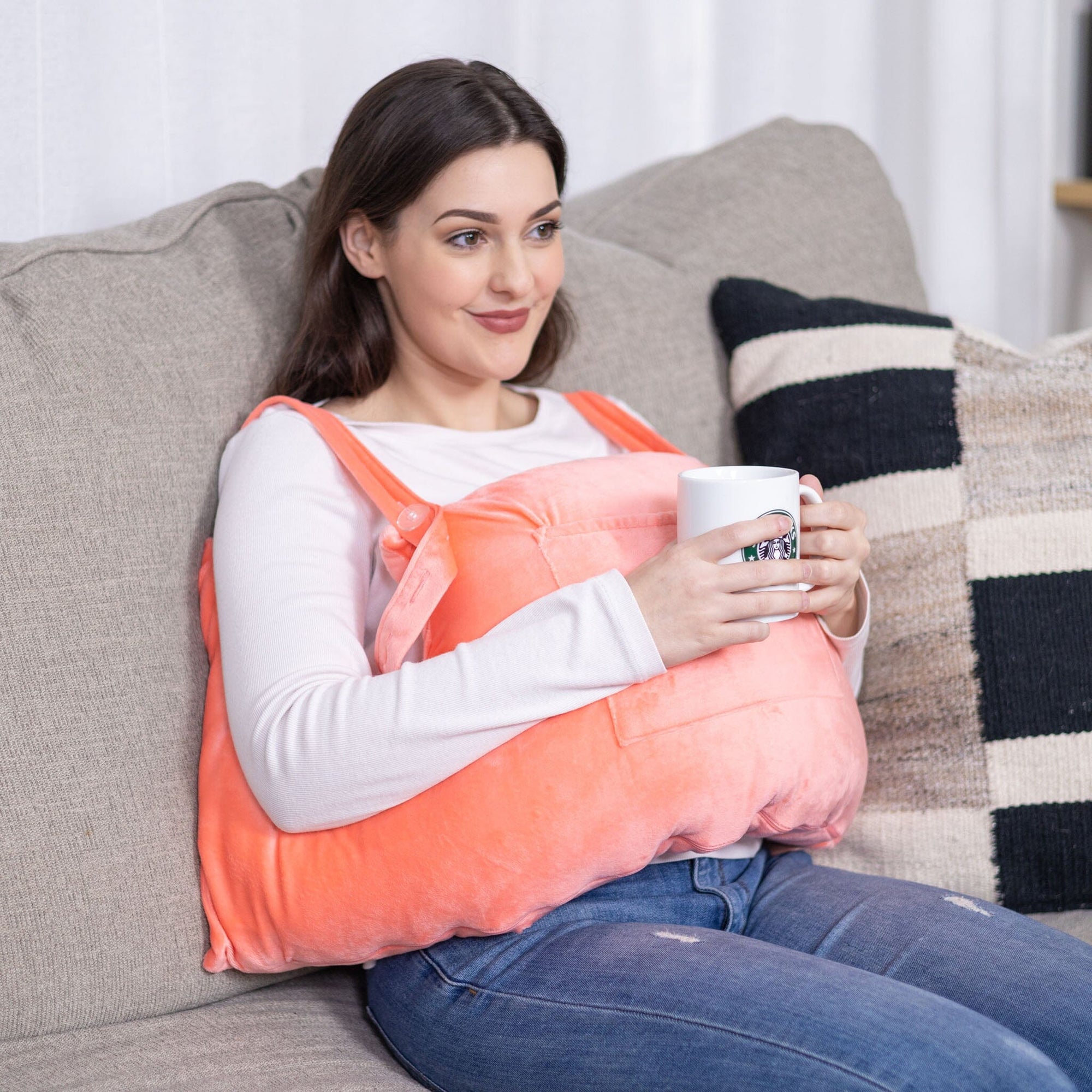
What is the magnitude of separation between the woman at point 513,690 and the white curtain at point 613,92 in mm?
392

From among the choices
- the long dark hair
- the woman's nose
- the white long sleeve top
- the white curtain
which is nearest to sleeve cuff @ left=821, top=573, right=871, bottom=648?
the white long sleeve top

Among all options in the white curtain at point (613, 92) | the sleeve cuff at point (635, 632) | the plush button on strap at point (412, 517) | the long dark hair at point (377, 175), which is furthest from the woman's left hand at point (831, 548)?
the white curtain at point (613, 92)

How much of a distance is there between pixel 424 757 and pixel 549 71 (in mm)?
1197

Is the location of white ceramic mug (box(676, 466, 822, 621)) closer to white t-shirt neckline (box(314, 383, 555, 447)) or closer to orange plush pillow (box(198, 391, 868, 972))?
orange plush pillow (box(198, 391, 868, 972))

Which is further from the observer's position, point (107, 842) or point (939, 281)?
point (939, 281)

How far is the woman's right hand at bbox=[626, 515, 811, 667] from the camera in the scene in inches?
34.5

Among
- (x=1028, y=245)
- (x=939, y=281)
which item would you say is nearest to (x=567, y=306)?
(x=939, y=281)

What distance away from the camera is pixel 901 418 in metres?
1.19

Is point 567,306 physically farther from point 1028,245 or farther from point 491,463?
point 1028,245

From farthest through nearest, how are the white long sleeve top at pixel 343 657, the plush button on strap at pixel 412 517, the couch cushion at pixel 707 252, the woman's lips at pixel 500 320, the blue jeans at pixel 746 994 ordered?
the couch cushion at pixel 707 252 → the woman's lips at pixel 500 320 → the plush button on strap at pixel 412 517 → the white long sleeve top at pixel 343 657 → the blue jeans at pixel 746 994

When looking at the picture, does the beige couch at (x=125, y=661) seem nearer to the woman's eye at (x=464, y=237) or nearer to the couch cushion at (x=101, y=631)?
the couch cushion at (x=101, y=631)

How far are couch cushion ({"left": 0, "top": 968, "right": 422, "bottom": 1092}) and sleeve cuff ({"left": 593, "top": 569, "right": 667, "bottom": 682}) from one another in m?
0.36

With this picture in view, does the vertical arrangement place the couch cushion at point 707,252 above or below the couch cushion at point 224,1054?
above

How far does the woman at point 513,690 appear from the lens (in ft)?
2.70
